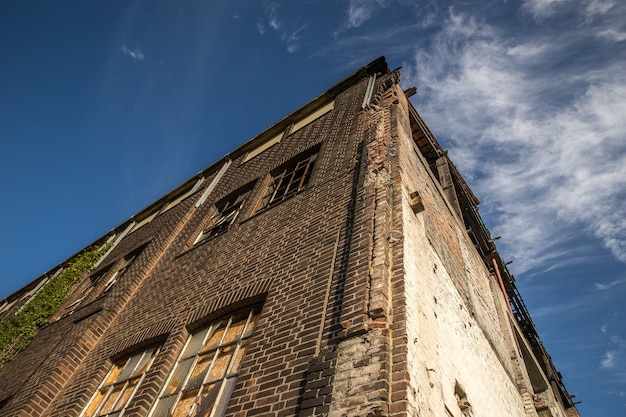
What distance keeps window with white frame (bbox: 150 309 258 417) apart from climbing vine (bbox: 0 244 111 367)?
6.45 metres

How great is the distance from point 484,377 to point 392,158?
299cm

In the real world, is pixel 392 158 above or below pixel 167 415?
above

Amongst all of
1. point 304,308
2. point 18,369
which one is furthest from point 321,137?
point 18,369

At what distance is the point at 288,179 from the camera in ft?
25.0

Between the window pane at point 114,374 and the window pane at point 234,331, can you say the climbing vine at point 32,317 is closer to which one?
the window pane at point 114,374

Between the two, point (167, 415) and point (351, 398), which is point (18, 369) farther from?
point (351, 398)

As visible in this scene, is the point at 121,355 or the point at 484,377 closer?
the point at 484,377

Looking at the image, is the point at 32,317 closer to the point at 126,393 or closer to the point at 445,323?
the point at 126,393

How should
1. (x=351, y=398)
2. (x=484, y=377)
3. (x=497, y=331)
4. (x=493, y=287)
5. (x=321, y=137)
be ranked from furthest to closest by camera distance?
(x=493, y=287)
(x=321, y=137)
(x=497, y=331)
(x=484, y=377)
(x=351, y=398)

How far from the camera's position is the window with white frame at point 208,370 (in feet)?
11.9

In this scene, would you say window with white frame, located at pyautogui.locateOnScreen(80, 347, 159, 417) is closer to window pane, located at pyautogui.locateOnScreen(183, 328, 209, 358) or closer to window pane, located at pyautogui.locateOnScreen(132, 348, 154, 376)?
window pane, located at pyautogui.locateOnScreen(132, 348, 154, 376)

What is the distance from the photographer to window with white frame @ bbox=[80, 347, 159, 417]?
4695 mm

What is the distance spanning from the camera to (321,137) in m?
7.91

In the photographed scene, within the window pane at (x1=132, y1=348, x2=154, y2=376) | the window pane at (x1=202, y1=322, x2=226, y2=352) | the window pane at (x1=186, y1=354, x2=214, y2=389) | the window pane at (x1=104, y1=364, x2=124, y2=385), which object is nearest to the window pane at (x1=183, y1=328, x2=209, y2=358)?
the window pane at (x1=202, y1=322, x2=226, y2=352)
